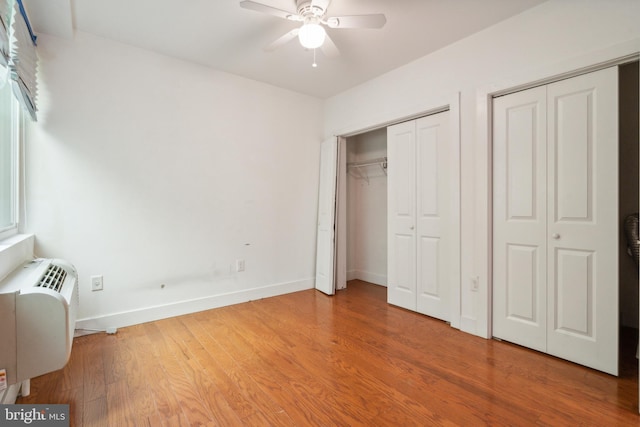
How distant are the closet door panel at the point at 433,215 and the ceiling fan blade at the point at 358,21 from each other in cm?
121

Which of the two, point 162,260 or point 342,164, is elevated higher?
A: point 342,164

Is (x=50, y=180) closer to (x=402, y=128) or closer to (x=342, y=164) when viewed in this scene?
(x=342, y=164)

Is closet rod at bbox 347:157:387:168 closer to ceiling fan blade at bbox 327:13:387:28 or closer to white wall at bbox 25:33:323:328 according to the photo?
white wall at bbox 25:33:323:328

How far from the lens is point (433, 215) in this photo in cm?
292

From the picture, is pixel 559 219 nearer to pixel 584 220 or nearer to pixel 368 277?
pixel 584 220

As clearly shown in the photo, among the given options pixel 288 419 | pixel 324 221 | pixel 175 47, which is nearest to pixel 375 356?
pixel 288 419

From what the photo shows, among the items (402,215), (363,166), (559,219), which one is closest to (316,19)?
(402,215)

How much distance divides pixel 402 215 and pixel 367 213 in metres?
1.27

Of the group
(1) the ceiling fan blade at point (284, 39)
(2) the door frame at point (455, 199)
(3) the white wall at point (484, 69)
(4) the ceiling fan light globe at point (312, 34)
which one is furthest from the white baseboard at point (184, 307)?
(4) the ceiling fan light globe at point (312, 34)

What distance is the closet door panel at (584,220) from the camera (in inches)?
75.1

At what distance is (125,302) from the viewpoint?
8.86 feet

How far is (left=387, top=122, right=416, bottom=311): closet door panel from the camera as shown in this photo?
122 inches

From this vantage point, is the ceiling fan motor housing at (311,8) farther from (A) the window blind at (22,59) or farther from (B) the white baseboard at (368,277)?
(B) the white baseboard at (368,277)

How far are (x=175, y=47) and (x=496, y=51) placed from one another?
2817 mm
